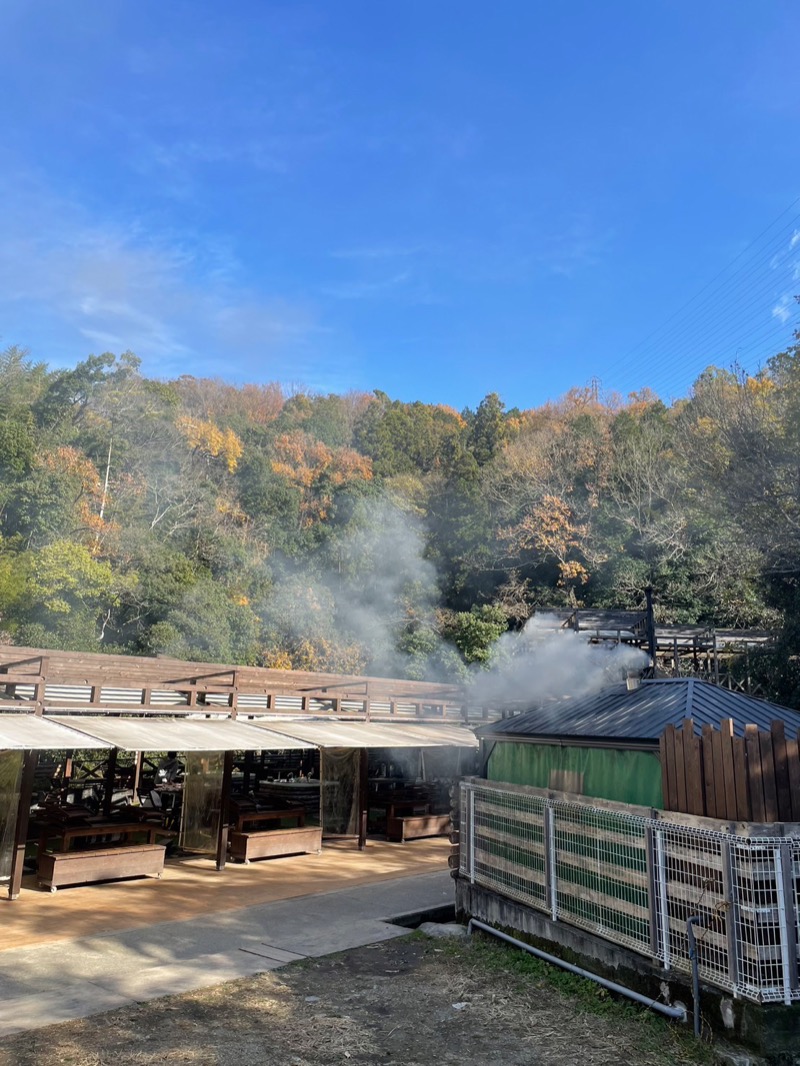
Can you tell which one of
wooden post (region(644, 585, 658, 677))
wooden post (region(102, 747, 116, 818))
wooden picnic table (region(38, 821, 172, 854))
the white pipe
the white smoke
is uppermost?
wooden post (region(644, 585, 658, 677))

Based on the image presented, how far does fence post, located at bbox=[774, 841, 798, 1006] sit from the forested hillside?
579 inches

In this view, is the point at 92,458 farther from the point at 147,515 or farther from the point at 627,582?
the point at 627,582

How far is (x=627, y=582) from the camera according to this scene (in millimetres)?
27859

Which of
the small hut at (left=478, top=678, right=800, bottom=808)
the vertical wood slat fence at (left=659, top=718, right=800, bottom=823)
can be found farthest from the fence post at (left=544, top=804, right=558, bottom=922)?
the vertical wood slat fence at (left=659, top=718, right=800, bottom=823)

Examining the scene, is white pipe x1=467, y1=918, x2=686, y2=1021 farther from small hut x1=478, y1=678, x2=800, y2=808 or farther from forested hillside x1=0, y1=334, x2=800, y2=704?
forested hillside x1=0, y1=334, x2=800, y2=704

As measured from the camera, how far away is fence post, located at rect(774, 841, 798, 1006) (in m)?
4.31

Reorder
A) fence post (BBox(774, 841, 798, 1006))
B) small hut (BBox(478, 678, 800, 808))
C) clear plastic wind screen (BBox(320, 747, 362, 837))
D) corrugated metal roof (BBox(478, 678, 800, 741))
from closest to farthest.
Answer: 1. fence post (BBox(774, 841, 798, 1006))
2. small hut (BBox(478, 678, 800, 808))
3. corrugated metal roof (BBox(478, 678, 800, 741))
4. clear plastic wind screen (BBox(320, 747, 362, 837))

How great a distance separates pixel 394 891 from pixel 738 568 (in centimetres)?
1468

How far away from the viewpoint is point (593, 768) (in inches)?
246

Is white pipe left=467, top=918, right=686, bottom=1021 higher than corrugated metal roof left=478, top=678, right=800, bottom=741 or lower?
lower

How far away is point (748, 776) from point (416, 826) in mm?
11026

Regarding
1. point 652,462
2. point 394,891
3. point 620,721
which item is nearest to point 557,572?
point 652,462

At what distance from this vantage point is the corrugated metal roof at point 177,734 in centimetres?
930

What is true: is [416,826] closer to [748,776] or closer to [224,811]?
[224,811]
